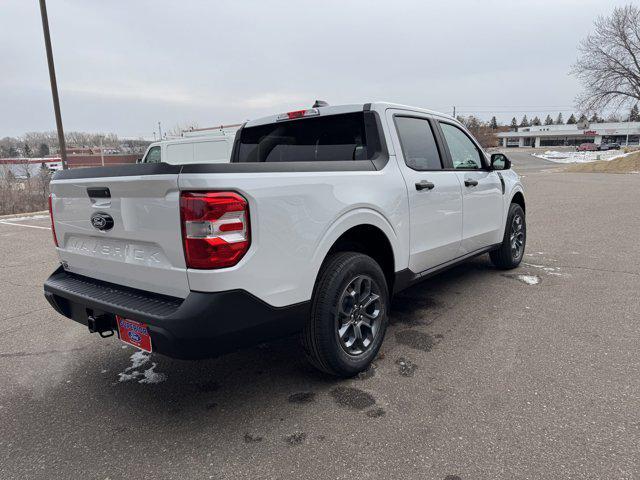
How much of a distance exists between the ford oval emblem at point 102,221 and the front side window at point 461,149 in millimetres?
3029

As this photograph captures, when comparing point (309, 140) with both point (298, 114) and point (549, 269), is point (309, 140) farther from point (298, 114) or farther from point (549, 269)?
point (549, 269)

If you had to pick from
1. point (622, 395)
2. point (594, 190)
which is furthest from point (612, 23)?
point (622, 395)

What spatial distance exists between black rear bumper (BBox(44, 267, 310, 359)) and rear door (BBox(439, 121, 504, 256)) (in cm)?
235

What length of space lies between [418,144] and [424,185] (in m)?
0.43

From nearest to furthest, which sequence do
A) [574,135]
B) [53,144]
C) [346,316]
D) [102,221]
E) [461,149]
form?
[102,221], [346,316], [461,149], [53,144], [574,135]

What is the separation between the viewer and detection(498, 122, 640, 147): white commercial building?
4119 inches

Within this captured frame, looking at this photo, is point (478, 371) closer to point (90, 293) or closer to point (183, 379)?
point (183, 379)

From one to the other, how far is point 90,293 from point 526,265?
206 inches

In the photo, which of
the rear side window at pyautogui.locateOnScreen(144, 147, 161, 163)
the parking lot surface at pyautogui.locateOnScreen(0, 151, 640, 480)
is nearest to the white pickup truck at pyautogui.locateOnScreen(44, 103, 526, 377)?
the parking lot surface at pyautogui.locateOnScreen(0, 151, 640, 480)

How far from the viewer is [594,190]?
52.6 feet

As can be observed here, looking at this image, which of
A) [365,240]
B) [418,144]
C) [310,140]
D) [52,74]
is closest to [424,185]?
[418,144]

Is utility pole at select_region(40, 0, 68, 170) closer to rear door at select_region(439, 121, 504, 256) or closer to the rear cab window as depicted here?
the rear cab window

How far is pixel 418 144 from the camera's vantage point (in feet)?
12.5

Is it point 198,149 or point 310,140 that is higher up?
point 198,149
